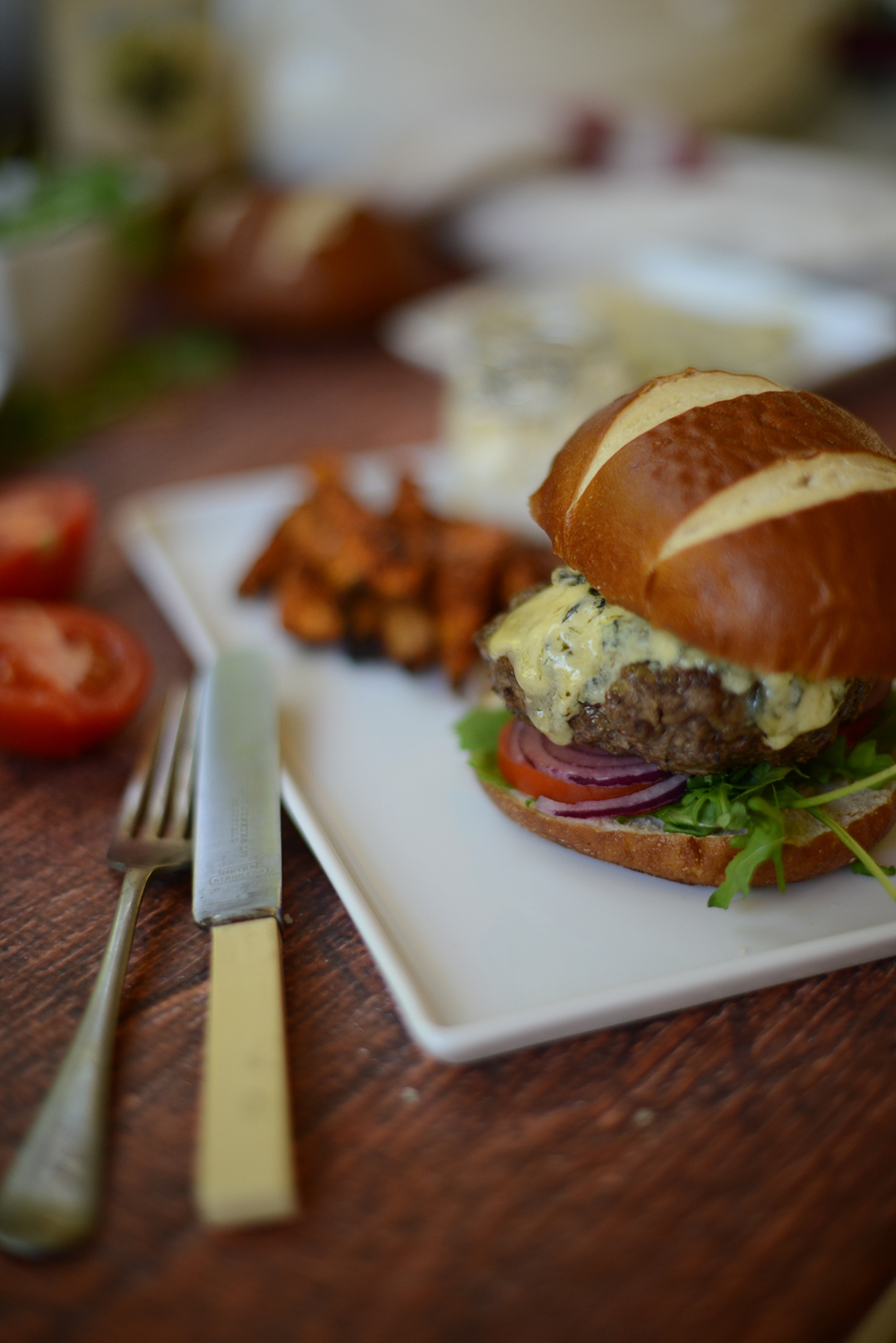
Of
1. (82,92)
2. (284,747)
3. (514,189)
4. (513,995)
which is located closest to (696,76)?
(514,189)

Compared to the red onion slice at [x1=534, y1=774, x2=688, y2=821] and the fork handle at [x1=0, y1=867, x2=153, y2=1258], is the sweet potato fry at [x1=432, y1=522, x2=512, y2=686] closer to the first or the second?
the red onion slice at [x1=534, y1=774, x2=688, y2=821]

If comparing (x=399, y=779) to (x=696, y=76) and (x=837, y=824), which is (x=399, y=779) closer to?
(x=837, y=824)

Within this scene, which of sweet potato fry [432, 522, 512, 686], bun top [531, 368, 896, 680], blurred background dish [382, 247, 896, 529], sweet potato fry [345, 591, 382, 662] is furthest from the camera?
blurred background dish [382, 247, 896, 529]

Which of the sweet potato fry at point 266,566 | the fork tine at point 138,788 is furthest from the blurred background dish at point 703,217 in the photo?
the fork tine at point 138,788

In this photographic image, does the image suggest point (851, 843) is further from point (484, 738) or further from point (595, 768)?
point (484, 738)

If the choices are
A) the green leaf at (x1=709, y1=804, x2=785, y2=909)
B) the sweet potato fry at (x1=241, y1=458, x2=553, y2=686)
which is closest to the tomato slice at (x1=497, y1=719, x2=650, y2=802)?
the green leaf at (x1=709, y1=804, x2=785, y2=909)

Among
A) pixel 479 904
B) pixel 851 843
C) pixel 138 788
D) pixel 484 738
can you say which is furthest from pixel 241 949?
pixel 851 843
